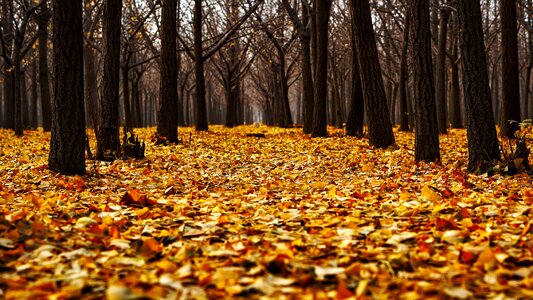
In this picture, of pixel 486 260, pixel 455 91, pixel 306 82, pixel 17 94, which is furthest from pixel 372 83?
pixel 17 94

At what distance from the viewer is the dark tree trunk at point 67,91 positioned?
20.4 feet

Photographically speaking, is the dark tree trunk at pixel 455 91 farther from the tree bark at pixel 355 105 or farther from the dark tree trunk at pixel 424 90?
the dark tree trunk at pixel 424 90

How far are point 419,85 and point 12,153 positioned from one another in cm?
841

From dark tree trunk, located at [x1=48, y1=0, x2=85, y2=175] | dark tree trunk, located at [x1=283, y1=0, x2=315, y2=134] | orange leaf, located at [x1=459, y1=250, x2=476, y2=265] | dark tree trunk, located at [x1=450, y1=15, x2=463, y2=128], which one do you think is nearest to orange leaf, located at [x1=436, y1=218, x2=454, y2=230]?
orange leaf, located at [x1=459, y1=250, x2=476, y2=265]

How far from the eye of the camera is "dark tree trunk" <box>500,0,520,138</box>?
36.2 ft

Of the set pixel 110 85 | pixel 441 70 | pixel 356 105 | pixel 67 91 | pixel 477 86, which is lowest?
pixel 477 86

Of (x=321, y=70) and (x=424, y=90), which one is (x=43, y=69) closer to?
(x=321, y=70)

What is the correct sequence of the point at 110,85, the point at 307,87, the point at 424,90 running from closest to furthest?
the point at 424,90 → the point at 110,85 → the point at 307,87

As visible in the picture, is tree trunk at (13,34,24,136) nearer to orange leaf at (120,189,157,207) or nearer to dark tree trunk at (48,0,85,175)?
dark tree trunk at (48,0,85,175)

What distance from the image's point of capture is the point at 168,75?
1202cm

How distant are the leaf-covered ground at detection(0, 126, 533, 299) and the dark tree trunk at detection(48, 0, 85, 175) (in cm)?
37

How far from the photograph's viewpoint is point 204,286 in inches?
89.9

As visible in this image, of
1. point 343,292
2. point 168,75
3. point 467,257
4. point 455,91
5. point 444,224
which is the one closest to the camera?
point 343,292

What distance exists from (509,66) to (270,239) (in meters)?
10.3
